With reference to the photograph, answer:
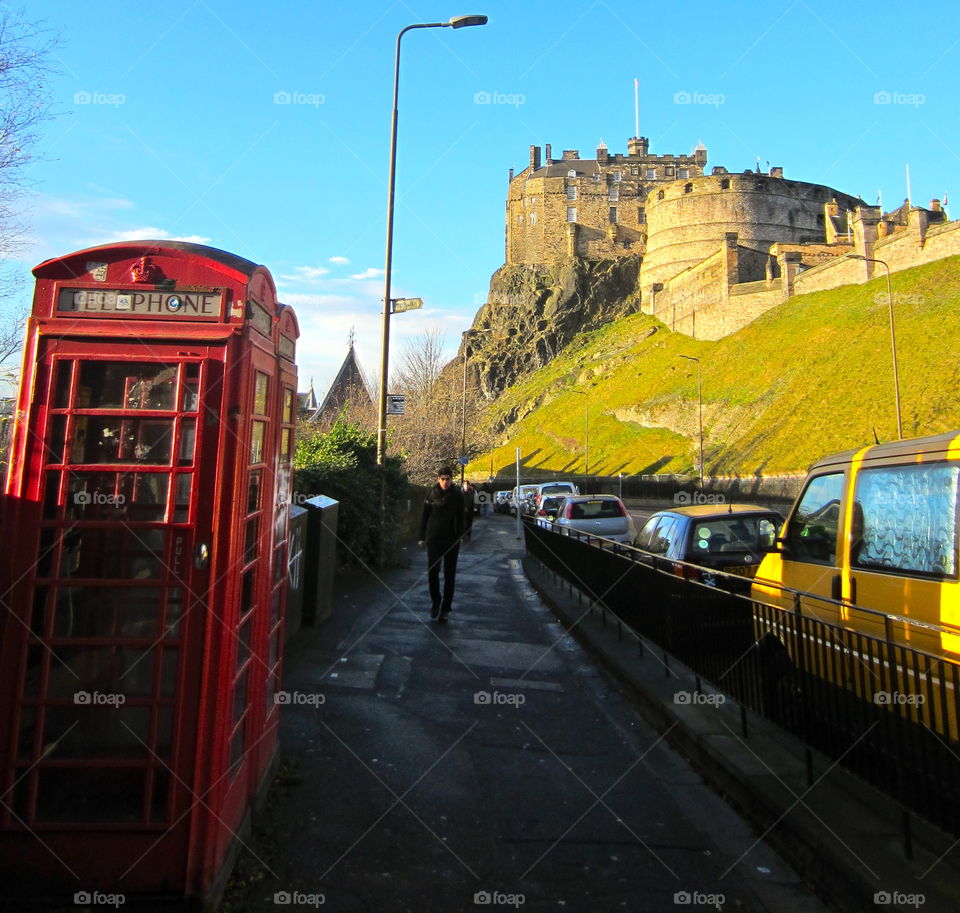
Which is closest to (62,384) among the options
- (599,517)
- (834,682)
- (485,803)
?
(485,803)

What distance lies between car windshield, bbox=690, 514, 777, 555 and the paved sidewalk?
2706mm

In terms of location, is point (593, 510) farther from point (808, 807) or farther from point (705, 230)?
point (705, 230)

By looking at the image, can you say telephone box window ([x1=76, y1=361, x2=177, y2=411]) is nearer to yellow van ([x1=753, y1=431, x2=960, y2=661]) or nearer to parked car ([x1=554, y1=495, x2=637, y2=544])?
yellow van ([x1=753, y1=431, x2=960, y2=661])

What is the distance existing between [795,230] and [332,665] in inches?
3808

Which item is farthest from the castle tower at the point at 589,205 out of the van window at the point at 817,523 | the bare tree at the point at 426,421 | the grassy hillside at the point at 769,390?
the van window at the point at 817,523

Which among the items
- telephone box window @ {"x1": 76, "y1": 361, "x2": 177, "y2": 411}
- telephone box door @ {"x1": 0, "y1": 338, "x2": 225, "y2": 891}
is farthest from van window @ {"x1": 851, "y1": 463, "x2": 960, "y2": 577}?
telephone box window @ {"x1": 76, "y1": 361, "x2": 177, "y2": 411}

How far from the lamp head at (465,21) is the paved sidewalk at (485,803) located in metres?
11.7

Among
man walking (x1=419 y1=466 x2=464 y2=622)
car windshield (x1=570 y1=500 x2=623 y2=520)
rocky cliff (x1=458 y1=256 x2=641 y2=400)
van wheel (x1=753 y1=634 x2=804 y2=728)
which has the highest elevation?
rocky cliff (x1=458 y1=256 x2=641 y2=400)

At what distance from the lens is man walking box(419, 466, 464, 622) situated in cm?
924

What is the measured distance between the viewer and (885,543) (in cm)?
460

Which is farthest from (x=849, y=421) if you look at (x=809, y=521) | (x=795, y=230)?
(x=795, y=230)

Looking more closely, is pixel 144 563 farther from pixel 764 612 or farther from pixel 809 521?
pixel 809 521

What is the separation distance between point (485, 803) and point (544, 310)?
104m

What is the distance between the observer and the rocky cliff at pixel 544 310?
103 meters
